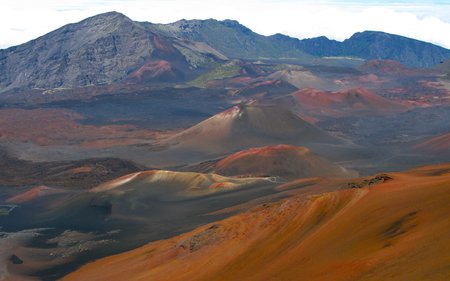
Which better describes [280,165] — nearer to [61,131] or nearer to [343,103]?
[61,131]

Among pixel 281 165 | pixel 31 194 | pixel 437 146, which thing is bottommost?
pixel 31 194

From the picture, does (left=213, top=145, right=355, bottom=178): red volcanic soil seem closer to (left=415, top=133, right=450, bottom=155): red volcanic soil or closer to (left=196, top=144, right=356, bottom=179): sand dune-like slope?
(left=196, top=144, right=356, bottom=179): sand dune-like slope

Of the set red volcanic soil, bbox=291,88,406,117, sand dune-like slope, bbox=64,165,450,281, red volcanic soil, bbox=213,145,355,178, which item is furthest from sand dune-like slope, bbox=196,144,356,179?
red volcanic soil, bbox=291,88,406,117

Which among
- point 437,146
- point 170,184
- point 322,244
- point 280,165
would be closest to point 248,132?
point 280,165

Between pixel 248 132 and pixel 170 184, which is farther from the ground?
pixel 248 132

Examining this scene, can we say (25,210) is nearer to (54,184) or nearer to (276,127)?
(54,184)

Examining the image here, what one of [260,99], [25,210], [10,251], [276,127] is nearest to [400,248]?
[10,251]

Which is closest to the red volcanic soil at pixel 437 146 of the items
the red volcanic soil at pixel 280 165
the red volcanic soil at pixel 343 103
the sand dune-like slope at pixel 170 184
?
the red volcanic soil at pixel 280 165
